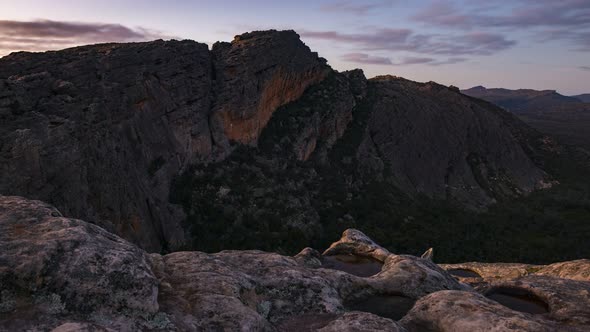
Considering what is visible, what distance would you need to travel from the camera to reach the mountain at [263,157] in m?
33.1

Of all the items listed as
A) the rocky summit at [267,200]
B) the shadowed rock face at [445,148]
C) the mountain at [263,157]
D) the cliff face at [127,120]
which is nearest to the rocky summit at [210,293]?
the rocky summit at [267,200]

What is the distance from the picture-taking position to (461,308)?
10688 millimetres

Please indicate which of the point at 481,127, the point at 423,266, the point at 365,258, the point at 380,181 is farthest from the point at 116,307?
the point at 481,127

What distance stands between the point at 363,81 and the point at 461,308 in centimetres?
9548

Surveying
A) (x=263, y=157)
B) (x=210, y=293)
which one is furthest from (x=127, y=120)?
(x=210, y=293)

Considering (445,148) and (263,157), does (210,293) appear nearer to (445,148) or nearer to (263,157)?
(263,157)

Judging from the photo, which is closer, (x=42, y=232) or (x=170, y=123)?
(x=42, y=232)

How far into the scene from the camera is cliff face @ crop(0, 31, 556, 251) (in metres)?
32.0

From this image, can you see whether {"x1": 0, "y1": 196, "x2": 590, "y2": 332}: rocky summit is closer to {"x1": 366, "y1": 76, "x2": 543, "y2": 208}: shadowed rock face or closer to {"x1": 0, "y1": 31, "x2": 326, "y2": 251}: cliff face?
{"x1": 0, "y1": 31, "x2": 326, "y2": 251}: cliff face

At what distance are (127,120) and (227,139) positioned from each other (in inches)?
790

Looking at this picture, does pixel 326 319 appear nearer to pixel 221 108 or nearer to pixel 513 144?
pixel 221 108

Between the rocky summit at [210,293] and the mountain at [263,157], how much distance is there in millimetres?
20727

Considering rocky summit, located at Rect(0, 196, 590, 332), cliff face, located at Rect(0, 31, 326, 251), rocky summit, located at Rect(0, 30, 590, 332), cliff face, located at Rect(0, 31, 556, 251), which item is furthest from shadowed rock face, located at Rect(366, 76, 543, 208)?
rocky summit, located at Rect(0, 196, 590, 332)

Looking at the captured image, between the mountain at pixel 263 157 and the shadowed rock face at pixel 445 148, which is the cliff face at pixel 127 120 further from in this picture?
the shadowed rock face at pixel 445 148
